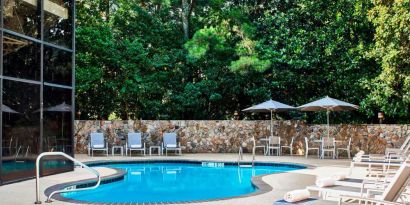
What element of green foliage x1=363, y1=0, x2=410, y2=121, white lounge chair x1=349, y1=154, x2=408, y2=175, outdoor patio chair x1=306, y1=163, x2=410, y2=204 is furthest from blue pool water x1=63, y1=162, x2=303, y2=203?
green foliage x1=363, y1=0, x2=410, y2=121

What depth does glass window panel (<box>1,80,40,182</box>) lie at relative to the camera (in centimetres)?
860

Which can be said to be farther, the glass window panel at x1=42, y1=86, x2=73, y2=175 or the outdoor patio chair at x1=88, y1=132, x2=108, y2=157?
the outdoor patio chair at x1=88, y1=132, x2=108, y2=157

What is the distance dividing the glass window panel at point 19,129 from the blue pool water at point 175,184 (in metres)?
1.34

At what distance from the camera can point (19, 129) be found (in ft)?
29.6

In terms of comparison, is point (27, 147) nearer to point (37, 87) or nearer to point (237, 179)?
point (37, 87)

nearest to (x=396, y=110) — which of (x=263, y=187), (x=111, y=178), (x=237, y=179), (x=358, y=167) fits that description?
(x=358, y=167)

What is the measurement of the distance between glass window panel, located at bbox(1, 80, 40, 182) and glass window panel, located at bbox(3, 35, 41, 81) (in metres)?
0.22

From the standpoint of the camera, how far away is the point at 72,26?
11.0 m

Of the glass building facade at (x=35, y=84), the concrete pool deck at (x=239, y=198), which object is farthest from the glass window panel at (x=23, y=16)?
the concrete pool deck at (x=239, y=198)

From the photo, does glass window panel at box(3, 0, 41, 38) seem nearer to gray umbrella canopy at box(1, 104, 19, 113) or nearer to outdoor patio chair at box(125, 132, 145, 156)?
gray umbrella canopy at box(1, 104, 19, 113)

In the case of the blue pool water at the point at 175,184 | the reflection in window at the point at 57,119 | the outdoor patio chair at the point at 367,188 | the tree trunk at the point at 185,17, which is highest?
the tree trunk at the point at 185,17

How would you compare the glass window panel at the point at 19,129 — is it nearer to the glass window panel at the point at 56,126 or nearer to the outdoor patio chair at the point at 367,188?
the glass window panel at the point at 56,126

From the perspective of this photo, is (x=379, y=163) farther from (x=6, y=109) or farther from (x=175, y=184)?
(x=6, y=109)

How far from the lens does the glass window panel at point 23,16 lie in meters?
8.76
